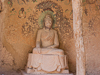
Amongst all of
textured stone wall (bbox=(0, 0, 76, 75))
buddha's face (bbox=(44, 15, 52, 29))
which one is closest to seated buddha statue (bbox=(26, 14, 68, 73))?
textured stone wall (bbox=(0, 0, 76, 75))

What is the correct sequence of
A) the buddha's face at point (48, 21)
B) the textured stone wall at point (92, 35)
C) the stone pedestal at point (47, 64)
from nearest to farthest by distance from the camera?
the stone pedestal at point (47, 64), the textured stone wall at point (92, 35), the buddha's face at point (48, 21)

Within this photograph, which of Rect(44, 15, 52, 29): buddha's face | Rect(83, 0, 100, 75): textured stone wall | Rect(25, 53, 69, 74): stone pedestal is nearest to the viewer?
Rect(25, 53, 69, 74): stone pedestal

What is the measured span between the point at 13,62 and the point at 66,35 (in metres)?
2.14

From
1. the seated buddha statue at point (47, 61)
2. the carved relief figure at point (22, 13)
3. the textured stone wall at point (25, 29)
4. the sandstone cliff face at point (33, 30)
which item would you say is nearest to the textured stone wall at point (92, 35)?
the sandstone cliff face at point (33, 30)

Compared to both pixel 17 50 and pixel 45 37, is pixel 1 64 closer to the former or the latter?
pixel 17 50

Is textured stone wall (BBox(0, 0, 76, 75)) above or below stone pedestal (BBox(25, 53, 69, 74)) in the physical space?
above

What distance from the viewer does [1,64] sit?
5418mm

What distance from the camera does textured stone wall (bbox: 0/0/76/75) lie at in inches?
217

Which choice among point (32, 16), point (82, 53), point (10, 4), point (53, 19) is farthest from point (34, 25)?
point (82, 53)

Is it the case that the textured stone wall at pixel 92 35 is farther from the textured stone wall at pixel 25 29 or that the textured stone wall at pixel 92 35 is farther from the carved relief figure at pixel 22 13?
the carved relief figure at pixel 22 13

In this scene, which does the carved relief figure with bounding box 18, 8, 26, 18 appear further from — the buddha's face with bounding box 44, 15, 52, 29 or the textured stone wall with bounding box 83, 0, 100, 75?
the textured stone wall with bounding box 83, 0, 100, 75

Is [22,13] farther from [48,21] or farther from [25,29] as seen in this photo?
[48,21]

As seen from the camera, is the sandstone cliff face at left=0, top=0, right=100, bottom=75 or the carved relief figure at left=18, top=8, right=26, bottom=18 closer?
the sandstone cliff face at left=0, top=0, right=100, bottom=75

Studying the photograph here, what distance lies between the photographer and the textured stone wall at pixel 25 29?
5520 millimetres
